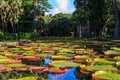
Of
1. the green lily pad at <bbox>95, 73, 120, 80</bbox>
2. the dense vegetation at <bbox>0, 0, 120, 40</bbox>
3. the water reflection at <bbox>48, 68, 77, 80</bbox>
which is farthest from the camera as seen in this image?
the dense vegetation at <bbox>0, 0, 120, 40</bbox>

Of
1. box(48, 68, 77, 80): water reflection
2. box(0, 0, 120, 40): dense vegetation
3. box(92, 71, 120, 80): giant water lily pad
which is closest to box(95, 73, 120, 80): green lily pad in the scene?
box(92, 71, 120, 80): giant water lily pad

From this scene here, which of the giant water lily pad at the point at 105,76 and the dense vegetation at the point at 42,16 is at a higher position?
the dense vegetation at the point at 42,16

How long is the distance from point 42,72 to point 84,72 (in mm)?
1475

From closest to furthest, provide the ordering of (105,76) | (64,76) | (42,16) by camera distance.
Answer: (105,76)
(64,76)
(42,16)

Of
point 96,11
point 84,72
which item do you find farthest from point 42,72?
point 96,11

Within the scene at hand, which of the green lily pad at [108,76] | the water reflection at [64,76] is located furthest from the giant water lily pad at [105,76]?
the water reflection at [64,76]

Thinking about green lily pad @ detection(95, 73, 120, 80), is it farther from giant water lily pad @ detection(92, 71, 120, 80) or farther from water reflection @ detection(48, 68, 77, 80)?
water reflection @ detection(48, 68, 77, 80)

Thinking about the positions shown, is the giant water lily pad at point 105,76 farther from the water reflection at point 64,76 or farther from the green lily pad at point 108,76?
the water reflection at point 64,76

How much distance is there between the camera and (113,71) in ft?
34.6

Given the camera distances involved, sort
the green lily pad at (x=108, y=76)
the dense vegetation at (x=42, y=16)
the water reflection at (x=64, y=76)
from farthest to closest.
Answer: the dense vegetation at (x=42, y=16)
the water reflection at (x=64, y=76)
the green lily pad at (x=108, y=76)

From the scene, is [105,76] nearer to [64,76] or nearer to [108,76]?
[108,76]

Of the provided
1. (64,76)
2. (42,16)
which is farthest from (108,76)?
(42,16)

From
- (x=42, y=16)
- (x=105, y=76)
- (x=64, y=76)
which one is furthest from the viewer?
(x=42, y=16)

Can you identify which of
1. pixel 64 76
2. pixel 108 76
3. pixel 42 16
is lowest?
pixel 64 76
